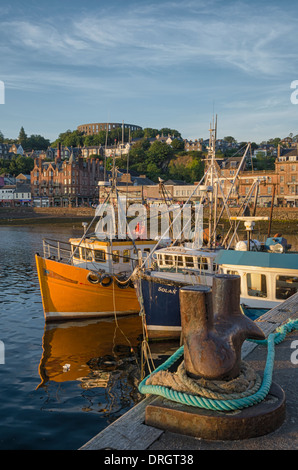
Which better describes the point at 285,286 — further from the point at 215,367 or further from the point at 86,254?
the point at 215,367

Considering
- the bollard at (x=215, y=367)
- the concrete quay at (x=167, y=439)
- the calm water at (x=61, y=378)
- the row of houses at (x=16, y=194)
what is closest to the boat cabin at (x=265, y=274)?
the calm water at (x=61, y=378)

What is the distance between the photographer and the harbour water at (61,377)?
33.2 ft

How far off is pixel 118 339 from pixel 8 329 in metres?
5.32

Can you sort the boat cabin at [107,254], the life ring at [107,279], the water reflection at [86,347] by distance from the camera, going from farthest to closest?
the boat cabin at [107,254], the life ring at [107,279], the water reflection at [86,347]

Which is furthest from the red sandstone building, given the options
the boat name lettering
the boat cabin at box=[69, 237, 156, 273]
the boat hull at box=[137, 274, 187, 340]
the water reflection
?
the boat name lettering

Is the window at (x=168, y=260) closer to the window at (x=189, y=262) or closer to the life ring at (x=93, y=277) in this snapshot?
the window at (x=189, y=262)

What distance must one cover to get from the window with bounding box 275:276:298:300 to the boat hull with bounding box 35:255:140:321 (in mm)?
7500

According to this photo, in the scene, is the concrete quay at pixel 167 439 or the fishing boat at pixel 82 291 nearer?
the concrete quay at pixel 167 439

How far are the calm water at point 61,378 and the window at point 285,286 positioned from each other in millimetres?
6306

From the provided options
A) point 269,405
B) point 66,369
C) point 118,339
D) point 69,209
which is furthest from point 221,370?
point 69,209

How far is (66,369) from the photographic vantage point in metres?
14.3
